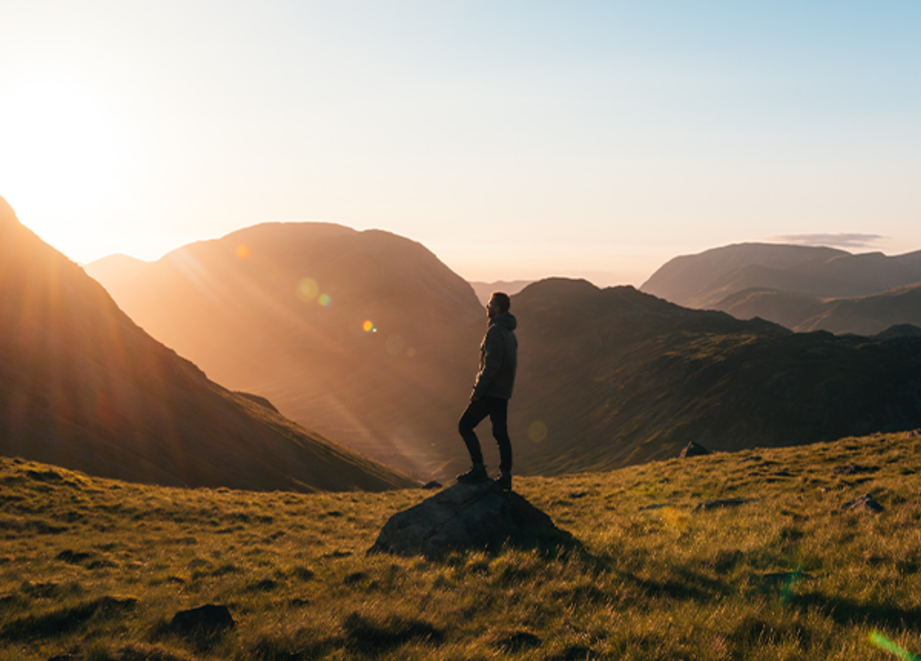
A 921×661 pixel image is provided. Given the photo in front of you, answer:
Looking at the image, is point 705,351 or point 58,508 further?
point 705,351

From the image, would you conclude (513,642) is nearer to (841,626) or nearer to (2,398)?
(841,626)

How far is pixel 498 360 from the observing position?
12977 mm

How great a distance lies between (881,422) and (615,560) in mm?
127385

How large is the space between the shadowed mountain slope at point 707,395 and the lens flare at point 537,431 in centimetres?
30

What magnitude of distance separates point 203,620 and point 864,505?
47.3 feet

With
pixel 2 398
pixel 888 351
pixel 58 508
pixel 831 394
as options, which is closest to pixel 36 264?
pixel 2 398

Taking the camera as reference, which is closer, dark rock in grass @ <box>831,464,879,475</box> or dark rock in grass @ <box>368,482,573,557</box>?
dark rock in grass @ <box>368,482,573,557</box>

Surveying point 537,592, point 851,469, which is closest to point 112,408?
point 537,592

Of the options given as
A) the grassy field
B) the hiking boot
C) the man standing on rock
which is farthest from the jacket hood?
the grassy field

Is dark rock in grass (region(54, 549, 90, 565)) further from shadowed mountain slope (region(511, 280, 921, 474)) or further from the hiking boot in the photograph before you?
shadowed mountain slope (region(511, 280, 921, 474))

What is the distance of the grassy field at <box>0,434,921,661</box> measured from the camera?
21.7 feet

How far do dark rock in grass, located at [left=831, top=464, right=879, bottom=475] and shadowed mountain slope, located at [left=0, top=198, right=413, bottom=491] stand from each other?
4594 cm

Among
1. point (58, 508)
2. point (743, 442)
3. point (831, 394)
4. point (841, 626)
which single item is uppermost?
point (841, 626)

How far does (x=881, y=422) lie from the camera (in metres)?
107
